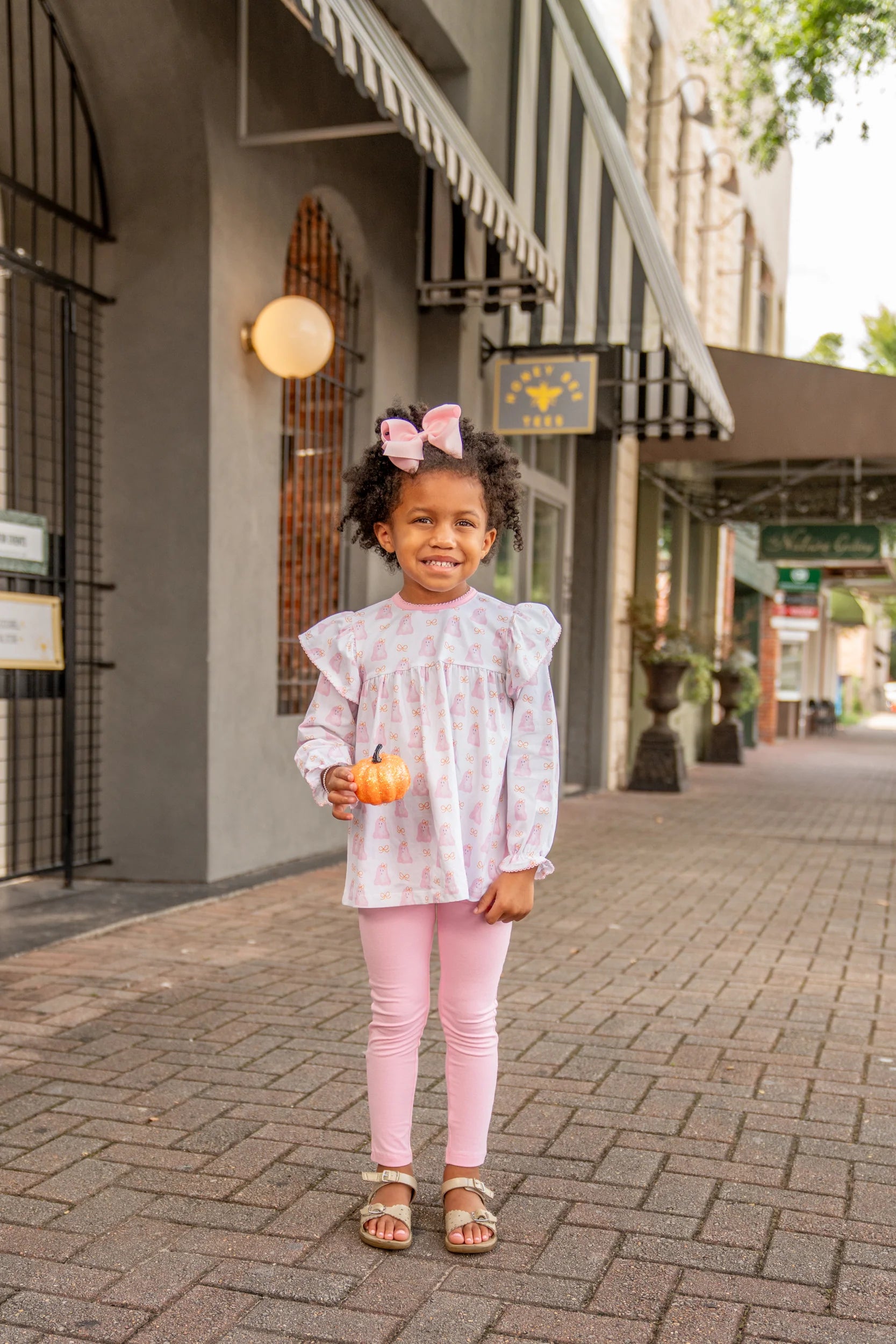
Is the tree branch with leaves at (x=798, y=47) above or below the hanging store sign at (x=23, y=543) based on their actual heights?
above

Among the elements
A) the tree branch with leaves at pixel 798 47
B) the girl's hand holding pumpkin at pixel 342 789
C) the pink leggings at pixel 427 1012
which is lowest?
the pink leggings at pixel 427 1012

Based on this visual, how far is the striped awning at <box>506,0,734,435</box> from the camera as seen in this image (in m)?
7.81

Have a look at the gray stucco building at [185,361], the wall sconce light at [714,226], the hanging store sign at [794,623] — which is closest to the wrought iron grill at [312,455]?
the gray stucco building at [185,361]

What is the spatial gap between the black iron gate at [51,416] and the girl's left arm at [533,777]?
3.56 metres

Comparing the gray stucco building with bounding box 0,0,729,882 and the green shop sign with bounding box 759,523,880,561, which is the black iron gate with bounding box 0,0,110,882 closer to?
the gray stucco building with bounding box 0,0,729,882

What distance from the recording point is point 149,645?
20.6ft

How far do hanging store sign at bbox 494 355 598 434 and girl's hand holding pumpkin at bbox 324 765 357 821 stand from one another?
6.34m

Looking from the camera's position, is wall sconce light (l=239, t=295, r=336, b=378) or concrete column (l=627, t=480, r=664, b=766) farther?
concrete column (l=627, t=480, r=664, b=766)

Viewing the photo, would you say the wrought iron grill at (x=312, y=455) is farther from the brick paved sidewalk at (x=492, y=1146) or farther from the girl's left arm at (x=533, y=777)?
the girl's left arm at (x=533, y=777)

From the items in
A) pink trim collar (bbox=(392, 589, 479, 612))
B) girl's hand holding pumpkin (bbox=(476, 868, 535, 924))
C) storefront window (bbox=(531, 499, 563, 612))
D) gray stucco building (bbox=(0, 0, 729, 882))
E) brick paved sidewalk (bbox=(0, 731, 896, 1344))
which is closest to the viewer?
brick paved sidewalk (bbox=(0, 731, 896, 1344))

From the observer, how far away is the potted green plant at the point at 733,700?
53.5 feet

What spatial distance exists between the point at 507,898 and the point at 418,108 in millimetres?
3736

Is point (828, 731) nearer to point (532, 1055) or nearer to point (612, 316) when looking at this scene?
point (612, 316)

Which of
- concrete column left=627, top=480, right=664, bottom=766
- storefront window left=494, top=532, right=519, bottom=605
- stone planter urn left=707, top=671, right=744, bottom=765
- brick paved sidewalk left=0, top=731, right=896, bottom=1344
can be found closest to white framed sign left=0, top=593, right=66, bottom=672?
brick paved sidewalk left=0, top=731, right=896, bottom=1344
